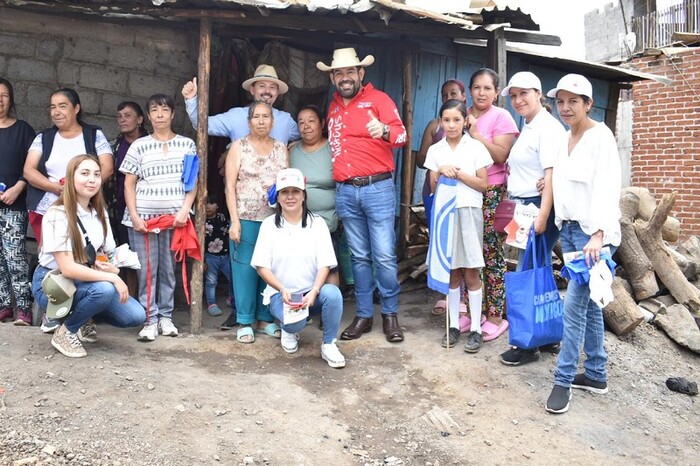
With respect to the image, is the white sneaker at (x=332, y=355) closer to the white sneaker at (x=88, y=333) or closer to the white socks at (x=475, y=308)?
the white socks at (x=475, y=308)

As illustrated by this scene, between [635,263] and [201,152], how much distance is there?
4.19 metres

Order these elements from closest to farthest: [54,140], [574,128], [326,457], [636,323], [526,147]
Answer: [326,457] → [574,128] → [526,147] → [54,140] → [636,323]

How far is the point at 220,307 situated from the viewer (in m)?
5.75

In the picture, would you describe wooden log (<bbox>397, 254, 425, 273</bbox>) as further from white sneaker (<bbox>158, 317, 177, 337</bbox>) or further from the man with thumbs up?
white sneaker (<bbox>158, 317, 177, 337</bbox>)

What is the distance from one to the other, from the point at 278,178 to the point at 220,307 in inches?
74.7

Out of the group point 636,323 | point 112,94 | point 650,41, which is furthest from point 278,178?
point 650,41

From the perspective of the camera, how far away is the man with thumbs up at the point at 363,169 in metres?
4.59

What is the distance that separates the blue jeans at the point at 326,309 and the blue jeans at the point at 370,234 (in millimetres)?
458

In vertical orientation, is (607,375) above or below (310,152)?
below

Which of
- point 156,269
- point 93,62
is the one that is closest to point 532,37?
point 156,269

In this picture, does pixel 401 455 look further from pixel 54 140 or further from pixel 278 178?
pixel 54 140

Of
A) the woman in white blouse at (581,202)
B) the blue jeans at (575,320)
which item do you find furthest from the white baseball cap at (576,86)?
the blue jeans at (575,320)

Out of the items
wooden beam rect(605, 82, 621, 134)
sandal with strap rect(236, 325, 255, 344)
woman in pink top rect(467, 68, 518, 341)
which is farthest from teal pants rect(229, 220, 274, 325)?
wooden beam rect(605, 82, 621, 134)

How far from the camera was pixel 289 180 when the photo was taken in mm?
4309
